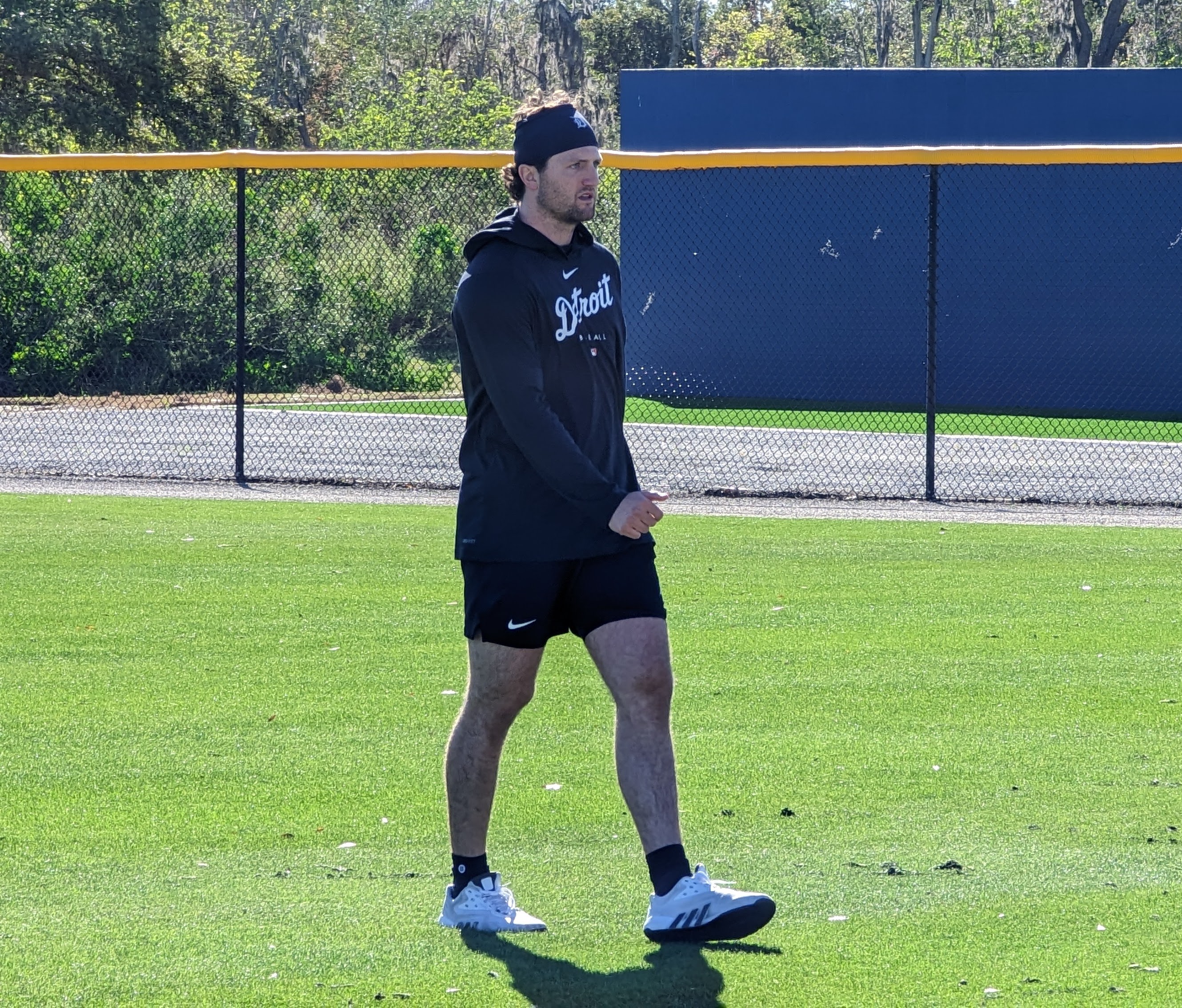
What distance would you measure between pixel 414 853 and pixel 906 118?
16750 mm

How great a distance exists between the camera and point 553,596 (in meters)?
3.73

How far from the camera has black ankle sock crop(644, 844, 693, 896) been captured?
3666 mm

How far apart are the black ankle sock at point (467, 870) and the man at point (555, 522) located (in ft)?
0.03

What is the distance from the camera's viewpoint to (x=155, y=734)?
5602mm

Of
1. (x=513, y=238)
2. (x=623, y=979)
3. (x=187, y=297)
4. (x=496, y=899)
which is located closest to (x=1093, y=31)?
(x=187, y=297)

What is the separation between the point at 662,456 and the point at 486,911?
34.3ft

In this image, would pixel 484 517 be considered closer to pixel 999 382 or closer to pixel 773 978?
pixel 773 978

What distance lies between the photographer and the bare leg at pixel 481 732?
376 centimetres

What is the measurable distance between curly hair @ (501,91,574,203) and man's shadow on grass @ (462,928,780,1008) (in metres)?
1.76

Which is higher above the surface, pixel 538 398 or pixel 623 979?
pixel 538 398

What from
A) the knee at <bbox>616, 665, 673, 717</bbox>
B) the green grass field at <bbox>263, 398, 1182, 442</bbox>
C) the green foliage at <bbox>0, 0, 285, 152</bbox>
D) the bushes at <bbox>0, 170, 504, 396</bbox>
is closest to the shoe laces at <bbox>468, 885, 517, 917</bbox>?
the knee at <bbox>616, 665, 673, 717</bbox>

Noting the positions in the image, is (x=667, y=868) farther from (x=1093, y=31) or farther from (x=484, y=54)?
(x=484, y=54)

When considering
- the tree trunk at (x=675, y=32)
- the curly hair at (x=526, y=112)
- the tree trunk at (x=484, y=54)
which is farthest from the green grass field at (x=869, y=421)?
the tree trunk at (x=484, y=54)

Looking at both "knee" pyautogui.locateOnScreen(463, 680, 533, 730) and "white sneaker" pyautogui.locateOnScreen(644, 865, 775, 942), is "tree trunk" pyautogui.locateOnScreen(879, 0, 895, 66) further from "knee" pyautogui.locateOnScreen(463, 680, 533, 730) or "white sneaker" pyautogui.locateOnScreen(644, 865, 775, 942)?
"white sneaker" pyautogui.locateOnScreen(644, 865, 775, 942)
